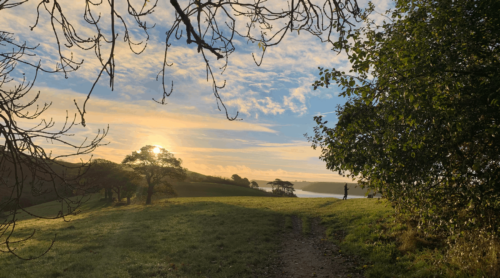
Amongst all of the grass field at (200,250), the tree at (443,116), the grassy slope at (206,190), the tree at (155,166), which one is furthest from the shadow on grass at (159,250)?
the grassy slope at (206,190)

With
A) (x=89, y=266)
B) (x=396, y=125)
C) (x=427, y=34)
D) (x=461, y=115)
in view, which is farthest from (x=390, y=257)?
(x=89, y=266)

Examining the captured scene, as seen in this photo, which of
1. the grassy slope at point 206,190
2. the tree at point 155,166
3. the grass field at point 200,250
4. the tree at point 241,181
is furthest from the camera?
the tree at point 241,181

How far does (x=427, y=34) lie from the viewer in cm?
873

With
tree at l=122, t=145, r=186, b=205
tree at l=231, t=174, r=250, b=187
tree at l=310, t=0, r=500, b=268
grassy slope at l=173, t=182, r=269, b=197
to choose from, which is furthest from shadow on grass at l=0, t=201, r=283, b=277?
tree at l=231, t=174, r=250, b=187

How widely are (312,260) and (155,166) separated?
134 ft

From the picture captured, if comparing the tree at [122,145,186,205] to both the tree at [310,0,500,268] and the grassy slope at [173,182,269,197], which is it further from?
the tree at [310,0,500,268]

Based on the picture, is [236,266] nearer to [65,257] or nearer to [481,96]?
[65,257]

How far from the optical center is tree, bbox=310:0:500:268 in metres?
7.32

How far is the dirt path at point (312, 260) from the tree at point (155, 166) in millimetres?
34298

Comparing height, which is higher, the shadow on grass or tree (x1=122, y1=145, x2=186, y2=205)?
tree (x1=122, y1=145, x2=186, y2=205)

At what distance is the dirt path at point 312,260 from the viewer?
1166 cm

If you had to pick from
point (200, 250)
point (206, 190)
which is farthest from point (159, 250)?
point (206, 190)

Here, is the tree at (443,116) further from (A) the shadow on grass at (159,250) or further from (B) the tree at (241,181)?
(B) the tree at (241,181)

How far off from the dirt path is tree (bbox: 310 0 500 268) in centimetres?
401
